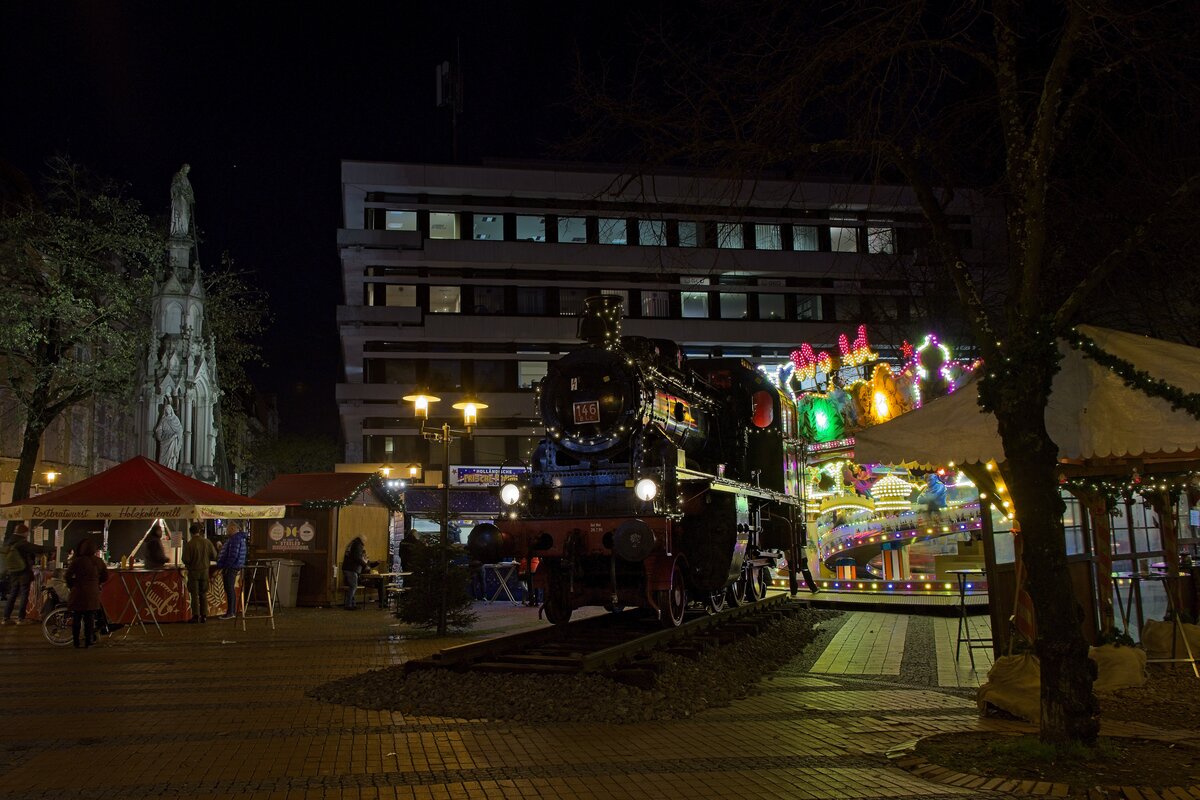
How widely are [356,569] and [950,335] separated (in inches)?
697

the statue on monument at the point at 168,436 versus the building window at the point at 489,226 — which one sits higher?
the building window at the point at 489,226

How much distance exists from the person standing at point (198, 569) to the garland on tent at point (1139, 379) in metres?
14.3

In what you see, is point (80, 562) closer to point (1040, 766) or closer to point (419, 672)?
point (419, 672)

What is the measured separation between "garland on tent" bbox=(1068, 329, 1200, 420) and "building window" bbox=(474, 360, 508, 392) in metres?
39.8

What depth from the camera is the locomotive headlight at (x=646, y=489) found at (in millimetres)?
11195

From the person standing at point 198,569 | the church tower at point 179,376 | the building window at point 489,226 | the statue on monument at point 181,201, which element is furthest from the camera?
the building window at point 489,226

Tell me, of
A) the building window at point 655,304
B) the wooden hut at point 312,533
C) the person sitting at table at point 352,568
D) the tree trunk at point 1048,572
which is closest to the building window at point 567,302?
the building window at point 655,304

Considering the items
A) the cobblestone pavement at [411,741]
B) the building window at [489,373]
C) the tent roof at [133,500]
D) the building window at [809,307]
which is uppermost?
the building window at [809,307]

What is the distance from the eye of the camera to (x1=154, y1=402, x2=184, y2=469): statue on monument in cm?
2289

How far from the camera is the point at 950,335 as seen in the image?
86.9 feet

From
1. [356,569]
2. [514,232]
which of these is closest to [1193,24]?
[356,569]

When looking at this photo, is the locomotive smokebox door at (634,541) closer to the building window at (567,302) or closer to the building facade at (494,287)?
the building facade at (494,287)

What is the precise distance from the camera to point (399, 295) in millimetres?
46406

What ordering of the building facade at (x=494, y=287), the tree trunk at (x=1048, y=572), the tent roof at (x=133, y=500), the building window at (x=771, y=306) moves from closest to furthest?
the tree trunk at (x=1048, y=572) < the tent roof at (x=133, y=500) < the building facade at (x=494, y=287) < the building window at (x=771, y=306)
